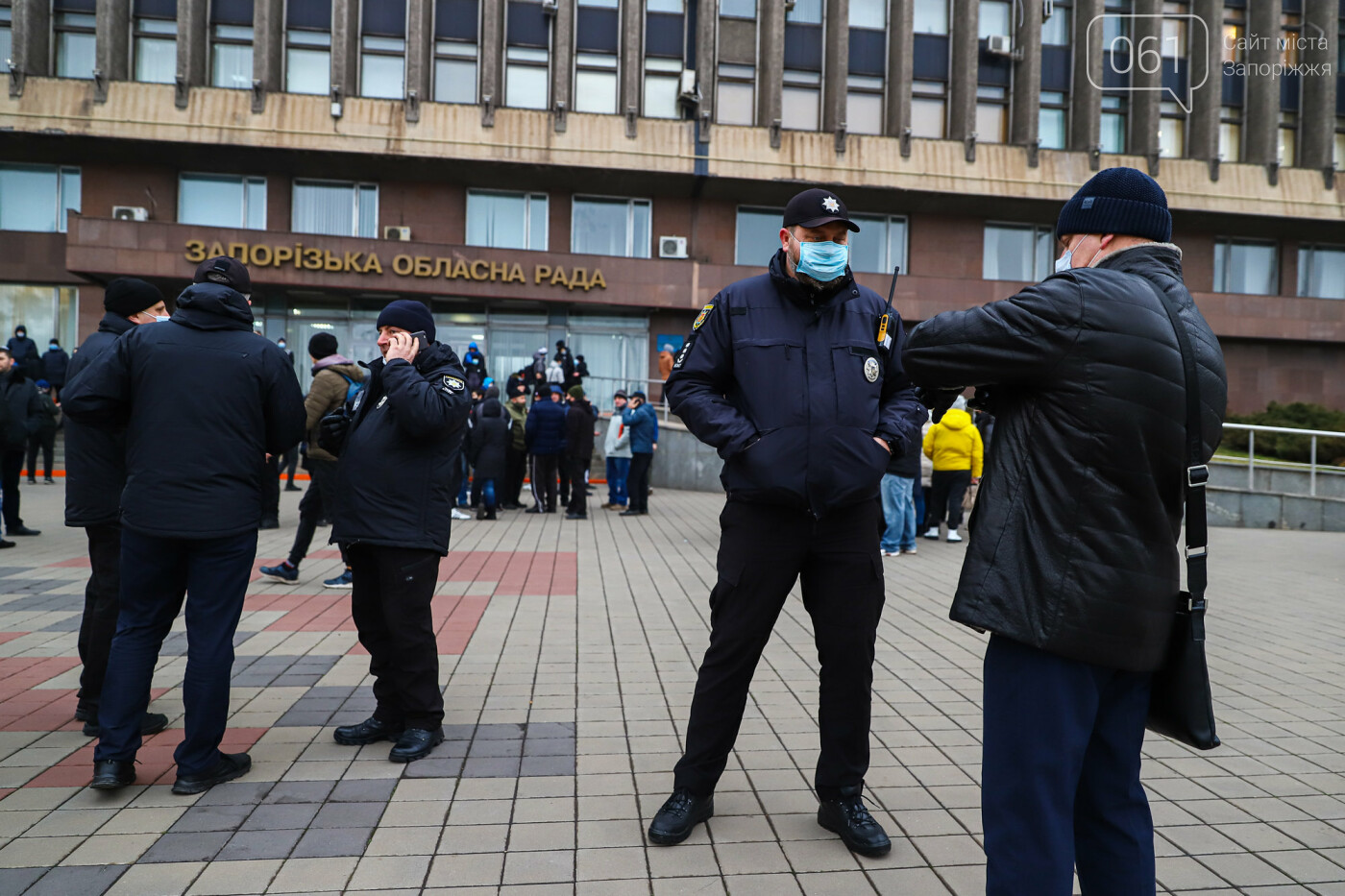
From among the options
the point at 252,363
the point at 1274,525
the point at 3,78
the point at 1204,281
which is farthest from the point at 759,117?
the point at 252,363

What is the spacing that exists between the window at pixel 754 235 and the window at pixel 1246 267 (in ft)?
47.0

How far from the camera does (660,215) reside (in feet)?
90.7

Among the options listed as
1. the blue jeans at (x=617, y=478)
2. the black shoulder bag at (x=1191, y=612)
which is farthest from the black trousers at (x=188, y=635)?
the blue jeans at (x=617, y=478)

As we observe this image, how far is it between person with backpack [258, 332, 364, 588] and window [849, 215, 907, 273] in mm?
22425

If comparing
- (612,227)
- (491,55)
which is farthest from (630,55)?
(612,227)

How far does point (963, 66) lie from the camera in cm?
2802

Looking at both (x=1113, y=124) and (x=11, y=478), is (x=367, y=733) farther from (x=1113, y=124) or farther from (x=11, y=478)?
(x=1113, y=124)

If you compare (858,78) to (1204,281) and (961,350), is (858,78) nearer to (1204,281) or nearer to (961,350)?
(1204,281)

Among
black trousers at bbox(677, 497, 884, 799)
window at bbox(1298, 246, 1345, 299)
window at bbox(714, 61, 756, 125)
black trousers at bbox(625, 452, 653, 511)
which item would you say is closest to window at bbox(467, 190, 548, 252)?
window at bbox(714, 61, 756, 125)

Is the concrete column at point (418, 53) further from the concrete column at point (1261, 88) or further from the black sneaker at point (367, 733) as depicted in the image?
the concrete column at point (1261, 88)

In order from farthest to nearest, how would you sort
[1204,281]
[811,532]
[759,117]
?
1. [1204,281]
2. [759,117]
3. [811,532]

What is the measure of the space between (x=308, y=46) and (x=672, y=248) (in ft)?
38.5

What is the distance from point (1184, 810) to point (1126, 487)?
2.10 meters

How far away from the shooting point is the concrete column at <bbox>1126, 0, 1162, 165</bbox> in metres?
28.3
